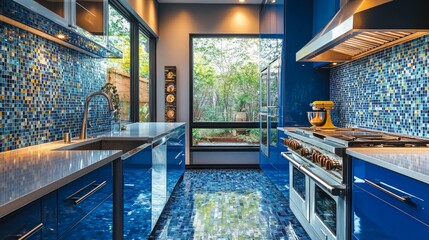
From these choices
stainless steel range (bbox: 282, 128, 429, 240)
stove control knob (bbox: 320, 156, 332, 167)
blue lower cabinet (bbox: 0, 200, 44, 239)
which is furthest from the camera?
stove control knob (bbox: 320, 156, 332, 167)

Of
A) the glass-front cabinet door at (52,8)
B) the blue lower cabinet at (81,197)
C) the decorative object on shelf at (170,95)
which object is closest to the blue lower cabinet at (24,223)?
the blue lower cabinet at (81,197)

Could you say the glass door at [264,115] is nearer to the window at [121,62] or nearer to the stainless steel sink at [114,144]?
the window at [121,62]

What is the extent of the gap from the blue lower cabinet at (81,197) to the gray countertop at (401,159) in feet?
3.98

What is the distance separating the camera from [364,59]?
9.46 feet

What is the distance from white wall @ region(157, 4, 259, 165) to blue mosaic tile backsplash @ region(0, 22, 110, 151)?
280 centimetres

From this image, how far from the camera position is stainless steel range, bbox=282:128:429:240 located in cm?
185

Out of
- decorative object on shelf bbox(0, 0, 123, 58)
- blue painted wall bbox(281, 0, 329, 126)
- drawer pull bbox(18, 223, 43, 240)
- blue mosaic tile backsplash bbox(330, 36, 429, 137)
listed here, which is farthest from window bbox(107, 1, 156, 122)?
drawer pull bbox(18, 223, 43, 240)

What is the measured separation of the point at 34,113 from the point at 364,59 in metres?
2.61

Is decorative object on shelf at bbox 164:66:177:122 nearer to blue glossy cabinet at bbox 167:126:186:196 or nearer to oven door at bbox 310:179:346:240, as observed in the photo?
blue glossy cabinet at bbox 167:126:186:196

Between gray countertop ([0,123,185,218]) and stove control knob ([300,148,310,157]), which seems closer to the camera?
gray countertop ([0,123,185,218])

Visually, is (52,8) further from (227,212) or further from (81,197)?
(227,212)

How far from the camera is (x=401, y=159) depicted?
140 cm

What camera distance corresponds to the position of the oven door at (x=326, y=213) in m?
1.90

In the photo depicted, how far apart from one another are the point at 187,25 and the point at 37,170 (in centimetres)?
462
